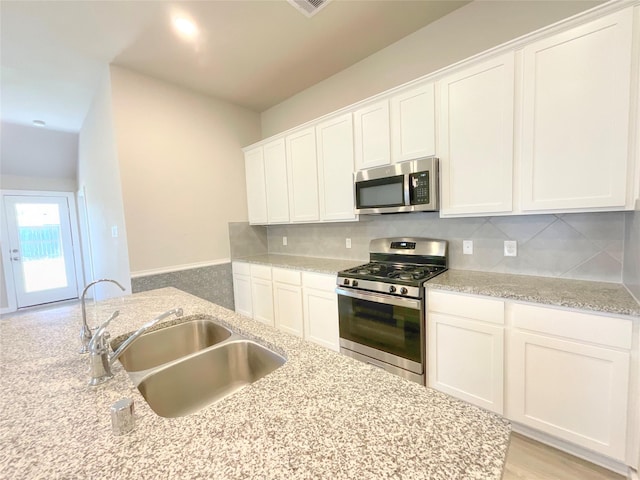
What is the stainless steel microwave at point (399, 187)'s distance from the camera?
6.67ft

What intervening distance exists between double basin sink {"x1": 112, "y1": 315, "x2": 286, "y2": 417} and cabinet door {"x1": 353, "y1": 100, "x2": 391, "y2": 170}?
1.76 m

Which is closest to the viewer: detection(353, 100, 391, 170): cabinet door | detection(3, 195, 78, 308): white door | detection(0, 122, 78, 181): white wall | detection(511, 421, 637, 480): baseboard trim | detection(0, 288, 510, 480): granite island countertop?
detection(0, 288, 510, 480): granite island countertop

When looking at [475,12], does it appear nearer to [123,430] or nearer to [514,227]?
[514,227]

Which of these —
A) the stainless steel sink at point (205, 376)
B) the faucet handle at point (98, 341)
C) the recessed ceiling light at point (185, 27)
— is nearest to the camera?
the faucet handle at point (98, 341)

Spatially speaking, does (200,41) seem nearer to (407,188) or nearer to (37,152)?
(407,188)

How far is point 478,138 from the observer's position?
6.00 feet

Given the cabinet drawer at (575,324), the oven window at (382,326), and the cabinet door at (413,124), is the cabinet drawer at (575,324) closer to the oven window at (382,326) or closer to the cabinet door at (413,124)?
the oven window at (382,326)

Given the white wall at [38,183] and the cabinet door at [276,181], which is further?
the white wall at [38,183]

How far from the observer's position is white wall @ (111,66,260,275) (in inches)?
108

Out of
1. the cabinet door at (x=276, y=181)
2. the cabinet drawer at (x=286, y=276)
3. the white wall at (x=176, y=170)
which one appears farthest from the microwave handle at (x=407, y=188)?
the white wall at (x=176, y=170)

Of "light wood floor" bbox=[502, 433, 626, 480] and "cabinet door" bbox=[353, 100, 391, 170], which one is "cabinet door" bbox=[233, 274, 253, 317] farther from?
"light wood floor" bbox=[502, 433, 626, 480]

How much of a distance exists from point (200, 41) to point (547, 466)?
3.75m

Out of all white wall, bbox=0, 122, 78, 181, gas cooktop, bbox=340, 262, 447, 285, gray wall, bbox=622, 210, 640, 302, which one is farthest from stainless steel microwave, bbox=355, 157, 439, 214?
white wall, bbox=0, 122, 78, 181

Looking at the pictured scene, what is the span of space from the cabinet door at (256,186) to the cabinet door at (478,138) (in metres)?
2.17
